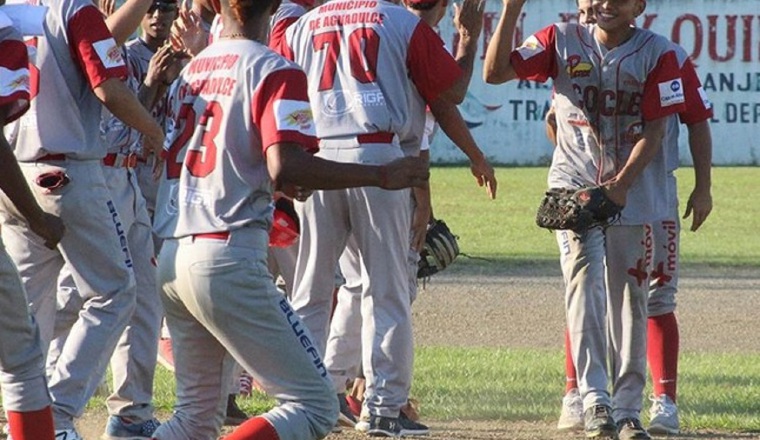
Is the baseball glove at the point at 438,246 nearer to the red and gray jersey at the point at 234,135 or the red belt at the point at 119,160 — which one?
the red belt at the point at 119,160

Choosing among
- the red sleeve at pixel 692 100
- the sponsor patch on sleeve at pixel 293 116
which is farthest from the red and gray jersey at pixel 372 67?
the sponsor patch on sleeve at pixel 293 116

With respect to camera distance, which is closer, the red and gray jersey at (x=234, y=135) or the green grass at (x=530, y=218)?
the red and gray jersey at (x=234, y=135)

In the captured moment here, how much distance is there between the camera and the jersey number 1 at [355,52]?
Result: 22.4 ft

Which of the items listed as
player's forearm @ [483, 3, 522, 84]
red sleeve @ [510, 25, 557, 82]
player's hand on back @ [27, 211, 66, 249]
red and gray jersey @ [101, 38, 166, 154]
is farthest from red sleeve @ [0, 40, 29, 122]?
red sleeve @ [510, 25, 557, 82]

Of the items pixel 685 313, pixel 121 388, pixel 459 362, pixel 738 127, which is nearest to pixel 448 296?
pixel 685 313

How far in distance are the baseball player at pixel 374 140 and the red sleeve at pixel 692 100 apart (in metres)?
1.17

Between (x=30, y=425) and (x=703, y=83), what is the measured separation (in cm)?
2734

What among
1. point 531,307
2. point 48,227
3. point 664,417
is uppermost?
point 48,227

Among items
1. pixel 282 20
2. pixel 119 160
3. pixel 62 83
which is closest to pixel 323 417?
pixel 62 83

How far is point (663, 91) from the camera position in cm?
696

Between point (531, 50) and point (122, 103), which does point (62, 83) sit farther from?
point (531, 50)

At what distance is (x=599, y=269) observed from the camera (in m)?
7.11

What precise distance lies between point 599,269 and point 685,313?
17.3 ft

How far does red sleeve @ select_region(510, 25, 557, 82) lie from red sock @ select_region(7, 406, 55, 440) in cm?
278
